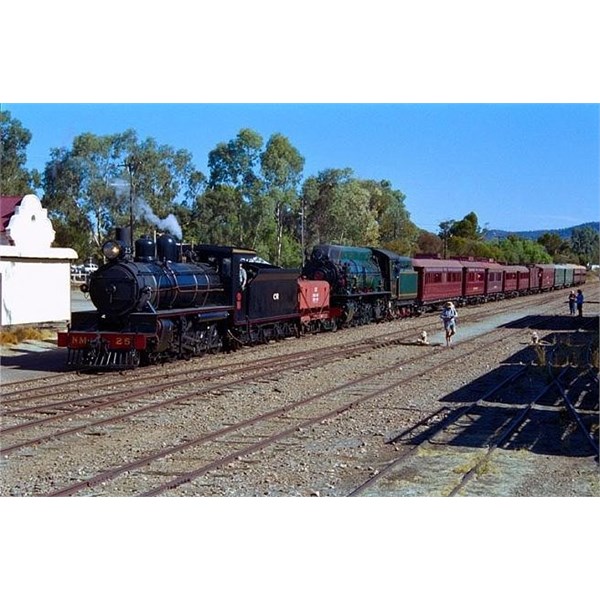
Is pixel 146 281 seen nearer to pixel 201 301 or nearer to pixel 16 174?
pixel 201 301

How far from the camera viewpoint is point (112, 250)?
18.4 meters

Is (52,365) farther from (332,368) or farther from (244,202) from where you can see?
(244,202)

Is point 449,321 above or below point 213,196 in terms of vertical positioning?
below

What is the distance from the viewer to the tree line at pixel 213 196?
86.9 feet

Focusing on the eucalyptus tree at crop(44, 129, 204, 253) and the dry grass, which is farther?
the eucalyptus tree at crop(44, 129, 204, 253)

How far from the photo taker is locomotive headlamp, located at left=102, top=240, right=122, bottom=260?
18375 millimetres

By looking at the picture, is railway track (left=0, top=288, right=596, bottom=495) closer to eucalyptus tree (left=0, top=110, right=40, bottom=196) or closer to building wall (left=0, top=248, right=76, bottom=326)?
building wall (left=0, top=248, right=76, bottom=326)

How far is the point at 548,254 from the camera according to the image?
225 feet

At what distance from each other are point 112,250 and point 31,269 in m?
7.83

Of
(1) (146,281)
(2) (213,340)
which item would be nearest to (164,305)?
(1) (146,281)

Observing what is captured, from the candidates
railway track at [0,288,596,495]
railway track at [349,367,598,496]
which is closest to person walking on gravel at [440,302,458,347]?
railway track at [0,288,596,495]

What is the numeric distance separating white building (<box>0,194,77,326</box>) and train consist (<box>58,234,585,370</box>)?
626 cm

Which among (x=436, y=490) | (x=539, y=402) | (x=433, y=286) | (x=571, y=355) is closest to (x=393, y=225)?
(x=433, y=286)

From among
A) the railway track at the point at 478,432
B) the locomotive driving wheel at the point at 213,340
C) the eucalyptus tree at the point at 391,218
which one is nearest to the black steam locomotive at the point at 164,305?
the locomotive driving wheel at the point at 213,340
